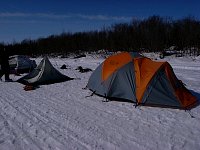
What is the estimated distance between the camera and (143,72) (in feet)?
31.3

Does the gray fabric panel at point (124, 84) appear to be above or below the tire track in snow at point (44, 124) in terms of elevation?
above

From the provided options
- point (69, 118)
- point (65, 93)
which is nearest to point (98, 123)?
point (69, 118)

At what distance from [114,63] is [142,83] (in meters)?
1.66

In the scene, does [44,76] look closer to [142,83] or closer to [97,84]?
[97,84]

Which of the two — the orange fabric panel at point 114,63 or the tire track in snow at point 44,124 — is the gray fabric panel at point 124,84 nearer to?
the orange fabric panel at point 114,63

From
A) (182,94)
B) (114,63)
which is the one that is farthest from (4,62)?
(182,94)

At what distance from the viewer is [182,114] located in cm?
812

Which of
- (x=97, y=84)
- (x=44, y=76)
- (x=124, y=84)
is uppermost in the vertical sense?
(x=124, y=84)

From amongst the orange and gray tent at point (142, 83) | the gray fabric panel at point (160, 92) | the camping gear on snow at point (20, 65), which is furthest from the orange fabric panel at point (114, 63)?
the camping gear on snow at point (20, 65)

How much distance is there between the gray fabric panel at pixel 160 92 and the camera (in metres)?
8.86

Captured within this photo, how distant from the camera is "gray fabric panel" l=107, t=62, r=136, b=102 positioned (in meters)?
9.54

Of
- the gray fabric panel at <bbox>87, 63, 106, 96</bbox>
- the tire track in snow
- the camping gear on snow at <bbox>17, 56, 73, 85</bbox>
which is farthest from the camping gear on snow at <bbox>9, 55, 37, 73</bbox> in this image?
the tire track in snow

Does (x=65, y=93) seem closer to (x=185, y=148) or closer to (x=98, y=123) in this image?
(x=98, y=123)

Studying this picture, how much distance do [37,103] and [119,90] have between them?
2848 millimetres
